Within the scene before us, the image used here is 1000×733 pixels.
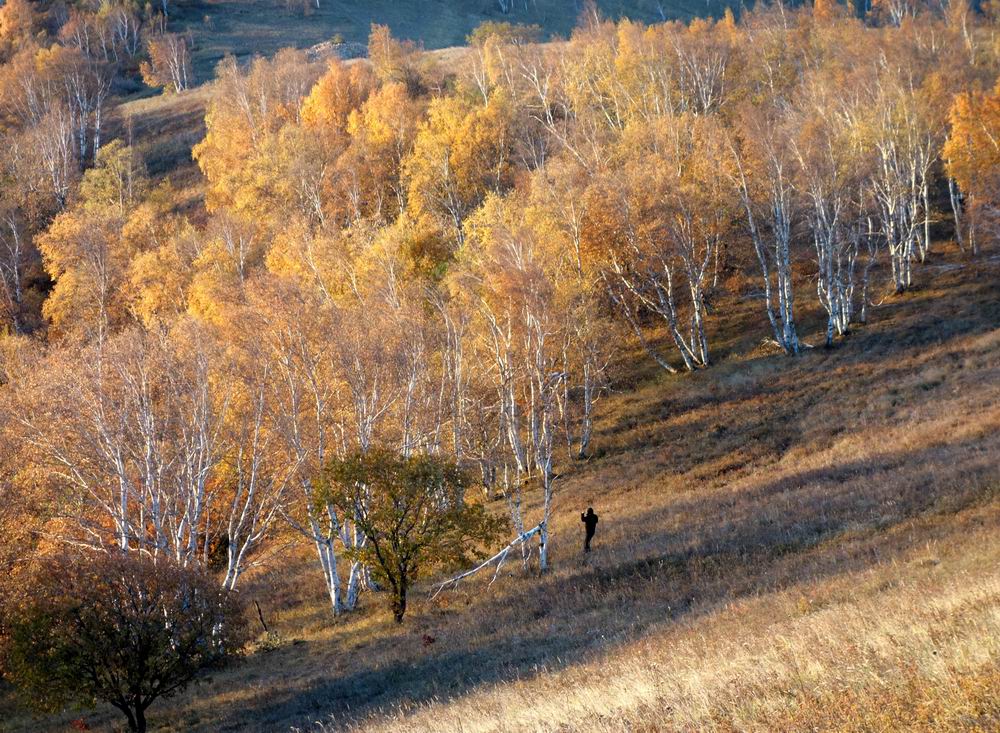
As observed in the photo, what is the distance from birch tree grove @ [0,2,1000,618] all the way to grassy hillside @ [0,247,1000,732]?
6.59 ft

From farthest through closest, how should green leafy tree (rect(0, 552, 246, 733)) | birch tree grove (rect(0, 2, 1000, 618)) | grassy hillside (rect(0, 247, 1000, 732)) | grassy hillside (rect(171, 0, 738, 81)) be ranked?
grassy hillside (rect(171, 0, 738, 81)) → birch tree grove (rect(0, 2, 1000, 618)) → green leafy tree (rect(0, 552, 246, 733)) → grassy hillside (rect(0, 247, 1000, 732))

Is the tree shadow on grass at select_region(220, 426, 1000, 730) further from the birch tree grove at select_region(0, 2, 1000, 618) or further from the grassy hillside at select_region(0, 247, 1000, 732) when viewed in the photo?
the birch tree grove at select_region(0, 2, 1000, 618)

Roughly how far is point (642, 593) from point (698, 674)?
1107 centimetres

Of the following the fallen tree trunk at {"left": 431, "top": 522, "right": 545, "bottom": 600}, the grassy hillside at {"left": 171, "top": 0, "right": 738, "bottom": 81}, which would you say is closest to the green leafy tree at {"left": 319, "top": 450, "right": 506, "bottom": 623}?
the fallen tree trunk at {"left": 431, "top": 522, "right": 545, "bottom": 600}

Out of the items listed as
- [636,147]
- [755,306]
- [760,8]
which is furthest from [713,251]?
[760,8]

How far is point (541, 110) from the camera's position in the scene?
73.3m

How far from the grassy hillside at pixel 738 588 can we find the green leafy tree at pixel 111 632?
175 centimetres

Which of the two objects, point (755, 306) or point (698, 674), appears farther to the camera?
point (755, 306)

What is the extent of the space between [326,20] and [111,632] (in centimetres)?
14178

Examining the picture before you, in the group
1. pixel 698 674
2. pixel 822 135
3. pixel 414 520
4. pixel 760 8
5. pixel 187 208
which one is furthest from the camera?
pixel 760 8

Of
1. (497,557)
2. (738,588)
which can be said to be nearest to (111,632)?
(497,557)

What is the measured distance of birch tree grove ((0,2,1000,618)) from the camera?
1179 inches

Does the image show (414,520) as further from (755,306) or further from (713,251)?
(755,306)

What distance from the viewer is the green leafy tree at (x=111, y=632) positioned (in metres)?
18.0
